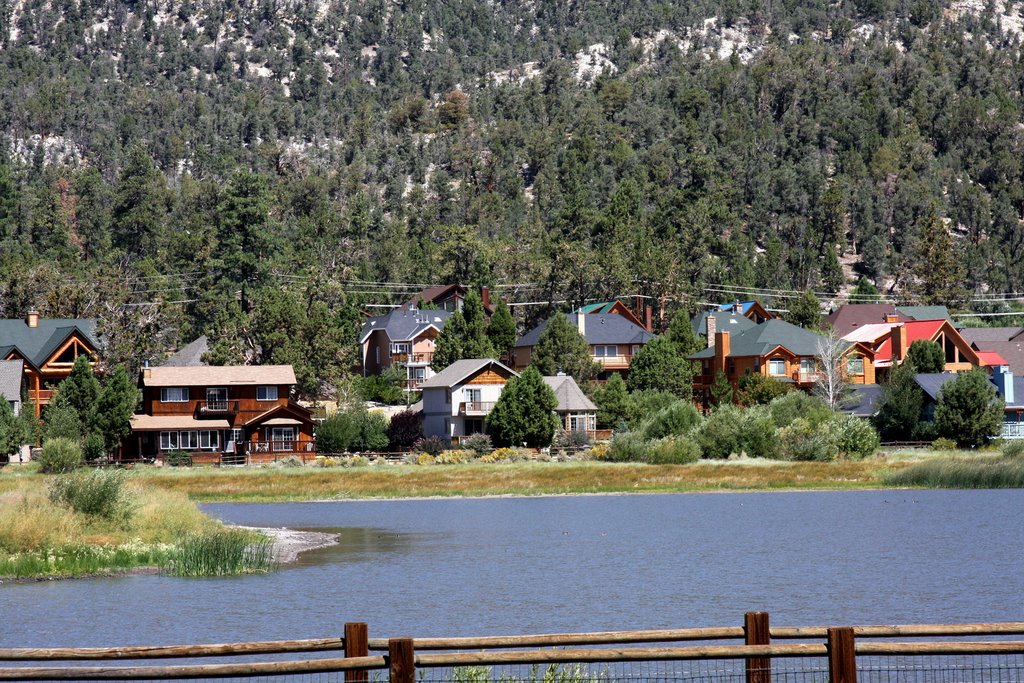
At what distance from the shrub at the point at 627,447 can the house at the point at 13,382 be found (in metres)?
38.4

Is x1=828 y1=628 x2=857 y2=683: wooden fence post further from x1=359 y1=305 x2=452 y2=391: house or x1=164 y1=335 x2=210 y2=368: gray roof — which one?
x1=359 y1=305 x2=452 y2=391: house

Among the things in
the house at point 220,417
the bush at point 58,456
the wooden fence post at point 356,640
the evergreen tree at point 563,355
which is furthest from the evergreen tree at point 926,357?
the wooden fence post at point 356,640

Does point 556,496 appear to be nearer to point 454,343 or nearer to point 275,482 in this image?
point 275,482

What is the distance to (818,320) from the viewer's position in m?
143

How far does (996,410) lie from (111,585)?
66.6 meters

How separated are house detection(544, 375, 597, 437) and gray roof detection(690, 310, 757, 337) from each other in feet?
94.0

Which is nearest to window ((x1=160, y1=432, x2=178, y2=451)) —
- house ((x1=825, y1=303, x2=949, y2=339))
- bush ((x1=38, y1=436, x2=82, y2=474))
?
bush ((x1=38, y1=436, x2=82, y2=474))

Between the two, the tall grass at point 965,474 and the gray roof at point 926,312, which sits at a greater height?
the gray roof at point 926,312

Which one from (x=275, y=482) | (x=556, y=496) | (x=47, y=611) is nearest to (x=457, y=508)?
(x=556, y=496)

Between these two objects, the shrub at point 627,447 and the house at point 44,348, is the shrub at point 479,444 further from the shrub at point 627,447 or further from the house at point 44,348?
the house at point 44,348

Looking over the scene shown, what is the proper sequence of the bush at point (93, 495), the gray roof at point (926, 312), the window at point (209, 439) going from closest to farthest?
the bush at point (93, 495) < the window at point (209, 439) < the gray roof at point (926, 312)

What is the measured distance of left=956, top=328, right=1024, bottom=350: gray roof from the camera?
436ft

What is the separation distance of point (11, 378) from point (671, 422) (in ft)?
145

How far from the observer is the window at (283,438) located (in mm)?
99188
